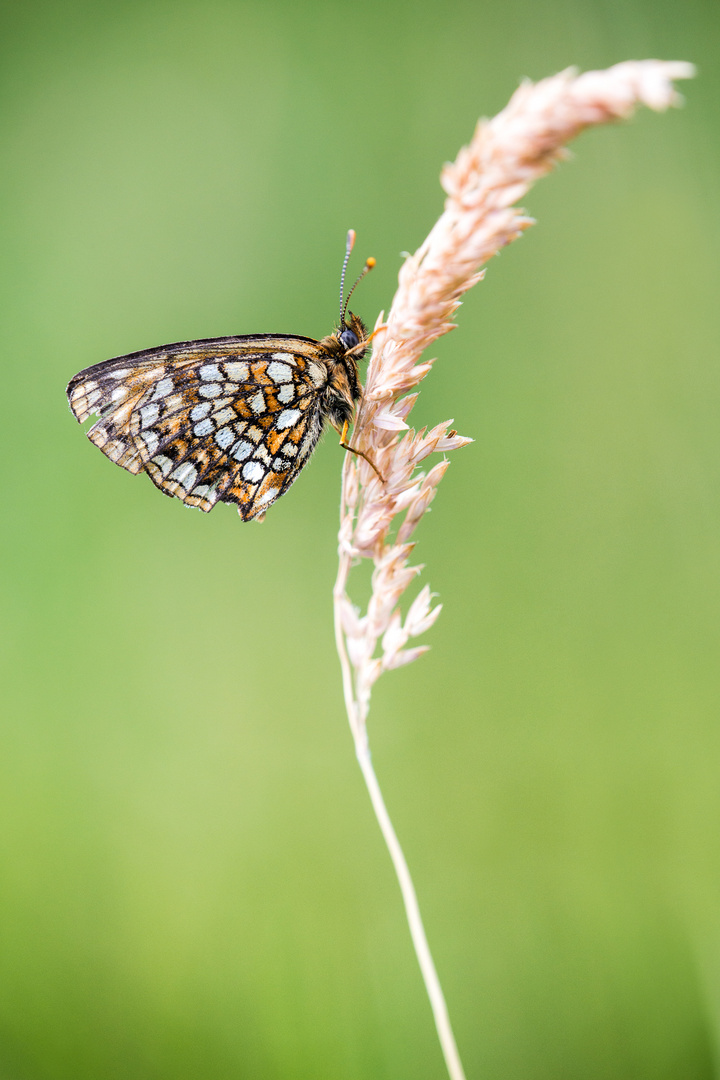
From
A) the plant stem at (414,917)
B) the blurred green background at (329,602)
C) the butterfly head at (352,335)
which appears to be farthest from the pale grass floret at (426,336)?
the blurred green background at (329,602)

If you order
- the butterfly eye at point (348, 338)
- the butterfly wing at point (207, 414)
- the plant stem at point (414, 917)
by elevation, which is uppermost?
the butterfly eye at point (348, 338)

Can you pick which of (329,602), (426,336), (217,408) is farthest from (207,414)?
(329,602)

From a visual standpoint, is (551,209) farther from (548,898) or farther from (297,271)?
(548,898)

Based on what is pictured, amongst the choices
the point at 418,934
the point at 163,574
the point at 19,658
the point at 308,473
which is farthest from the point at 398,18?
the point at 418,934

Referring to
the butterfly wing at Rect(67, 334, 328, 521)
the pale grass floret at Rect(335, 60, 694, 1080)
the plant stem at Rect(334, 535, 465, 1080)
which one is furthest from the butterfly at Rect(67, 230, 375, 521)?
the plant stem at Rect(334, 535, 465, 1080)

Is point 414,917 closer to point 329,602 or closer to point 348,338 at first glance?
point 348,338

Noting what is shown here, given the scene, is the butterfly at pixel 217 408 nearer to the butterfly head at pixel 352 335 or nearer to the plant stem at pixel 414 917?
the butterfly head at pixel 352 335
